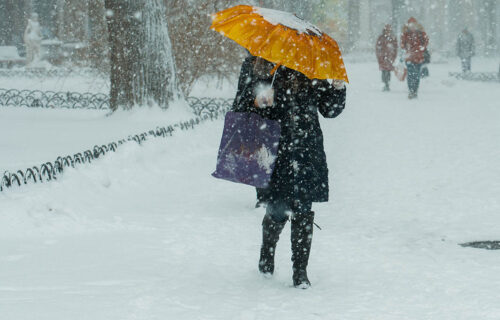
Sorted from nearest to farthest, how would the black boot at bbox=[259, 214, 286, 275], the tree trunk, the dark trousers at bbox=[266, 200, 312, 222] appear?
1. the dark trousers at bbox=[266, 200, 312, 222]
2. the black boot at bbox=[259, 214, 286, 275]
3. the tree trunk

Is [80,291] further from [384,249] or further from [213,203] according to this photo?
[213,203]

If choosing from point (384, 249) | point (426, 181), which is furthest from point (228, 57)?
point (384, 249)

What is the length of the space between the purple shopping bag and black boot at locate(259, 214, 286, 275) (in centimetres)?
40

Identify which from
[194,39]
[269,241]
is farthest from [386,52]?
[269,241]

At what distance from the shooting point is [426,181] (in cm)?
866

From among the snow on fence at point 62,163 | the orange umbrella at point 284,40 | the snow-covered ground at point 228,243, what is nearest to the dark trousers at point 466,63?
the snow on fence at point 62,163

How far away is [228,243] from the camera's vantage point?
5.94 metres

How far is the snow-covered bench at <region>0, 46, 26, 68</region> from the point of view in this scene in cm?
3222

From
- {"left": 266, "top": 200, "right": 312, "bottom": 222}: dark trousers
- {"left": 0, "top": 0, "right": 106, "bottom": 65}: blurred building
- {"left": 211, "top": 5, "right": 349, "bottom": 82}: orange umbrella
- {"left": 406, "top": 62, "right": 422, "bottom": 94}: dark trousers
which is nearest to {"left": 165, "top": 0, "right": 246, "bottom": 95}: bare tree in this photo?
{"left": 406, "top": 62, "right": 422, "bottom": 94}: dark trousers

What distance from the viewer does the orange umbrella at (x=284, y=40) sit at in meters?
4.39

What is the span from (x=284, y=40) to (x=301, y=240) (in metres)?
1.23

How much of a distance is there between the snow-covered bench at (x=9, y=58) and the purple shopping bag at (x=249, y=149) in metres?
29.5

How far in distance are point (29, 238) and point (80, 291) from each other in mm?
1418

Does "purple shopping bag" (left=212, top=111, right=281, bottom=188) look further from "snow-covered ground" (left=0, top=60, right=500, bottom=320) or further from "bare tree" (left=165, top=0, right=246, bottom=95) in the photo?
"bare tree" (left=165, top=0, right=246, bottom=95)
